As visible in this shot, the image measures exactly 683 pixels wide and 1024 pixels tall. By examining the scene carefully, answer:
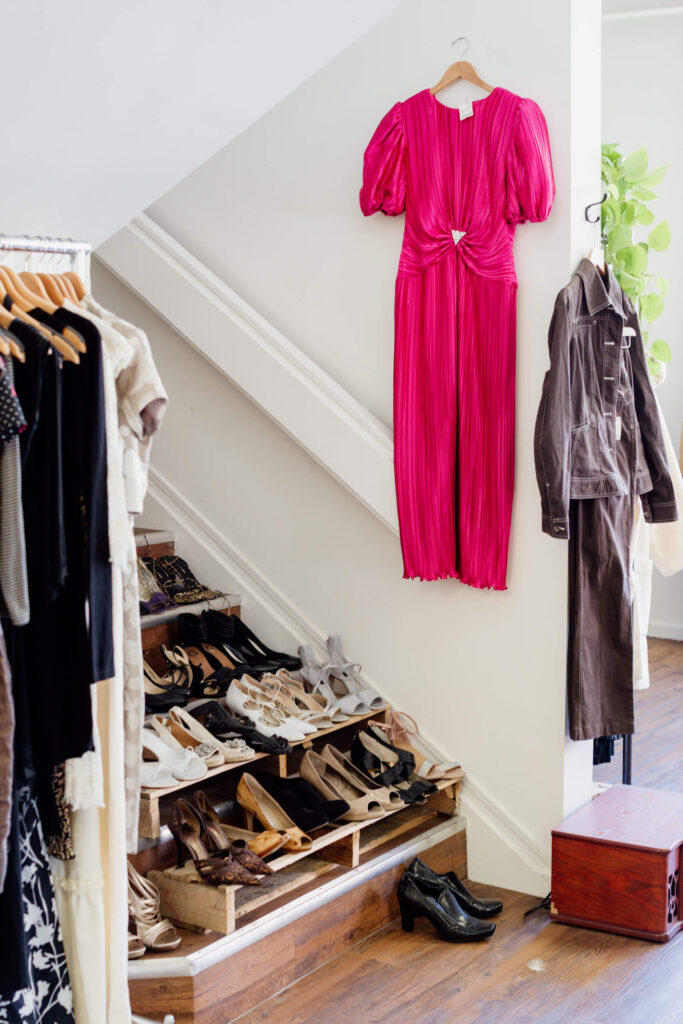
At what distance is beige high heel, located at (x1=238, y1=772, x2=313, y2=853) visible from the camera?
2943mm

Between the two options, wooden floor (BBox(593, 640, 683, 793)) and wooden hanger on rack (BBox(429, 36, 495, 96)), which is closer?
wooden hanger on rack (BBox(429, 36, 495, 96))

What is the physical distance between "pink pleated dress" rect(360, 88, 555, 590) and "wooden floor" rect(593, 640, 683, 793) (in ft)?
4.54

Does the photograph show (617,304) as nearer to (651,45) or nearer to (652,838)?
(652,838)

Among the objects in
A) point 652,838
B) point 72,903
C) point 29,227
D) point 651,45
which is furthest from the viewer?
point 651,45

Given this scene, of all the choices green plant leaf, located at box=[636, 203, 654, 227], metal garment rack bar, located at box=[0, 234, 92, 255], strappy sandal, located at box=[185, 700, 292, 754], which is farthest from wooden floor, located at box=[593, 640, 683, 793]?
metal garment rack bar, located at box=[0, 234, 92, 255]

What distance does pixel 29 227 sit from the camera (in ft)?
7.21

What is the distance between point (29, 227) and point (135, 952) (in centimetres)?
158

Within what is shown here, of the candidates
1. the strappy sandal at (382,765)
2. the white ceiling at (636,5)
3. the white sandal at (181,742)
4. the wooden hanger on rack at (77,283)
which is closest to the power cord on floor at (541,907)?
the strappy sandal at (382,765)

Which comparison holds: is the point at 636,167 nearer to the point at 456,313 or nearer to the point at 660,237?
the point at 660,237

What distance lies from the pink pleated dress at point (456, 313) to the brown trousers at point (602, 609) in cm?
23

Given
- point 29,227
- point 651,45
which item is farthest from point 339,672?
point 651,45

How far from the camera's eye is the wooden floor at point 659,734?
13.7ft

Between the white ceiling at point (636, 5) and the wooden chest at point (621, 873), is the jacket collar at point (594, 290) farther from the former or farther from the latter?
the white ceiling at point (636, 5)

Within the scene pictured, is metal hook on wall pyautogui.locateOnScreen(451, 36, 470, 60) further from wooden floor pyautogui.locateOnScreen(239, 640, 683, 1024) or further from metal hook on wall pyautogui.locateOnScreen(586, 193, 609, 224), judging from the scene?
wooden floor pyautogui.locateOnScreen(239, 640, 683, 1024)
